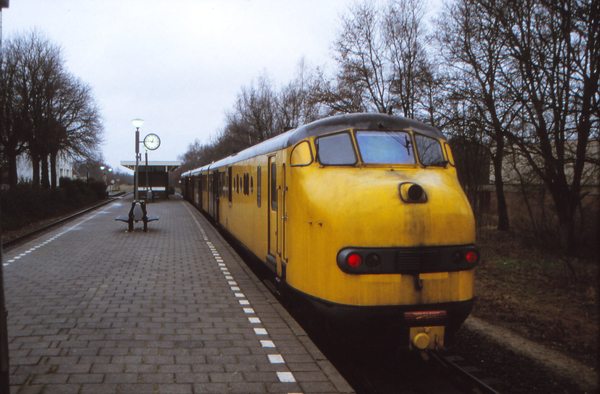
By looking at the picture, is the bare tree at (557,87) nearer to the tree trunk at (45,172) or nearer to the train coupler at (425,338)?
the train coupler at (425,338)

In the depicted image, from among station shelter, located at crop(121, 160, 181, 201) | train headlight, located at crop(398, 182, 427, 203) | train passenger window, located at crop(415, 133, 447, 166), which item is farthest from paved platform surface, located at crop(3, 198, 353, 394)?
station shelter, located at crop(121, 160, 181, 201)

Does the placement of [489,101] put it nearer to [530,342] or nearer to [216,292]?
[530,342]

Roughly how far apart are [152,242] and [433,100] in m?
10.5

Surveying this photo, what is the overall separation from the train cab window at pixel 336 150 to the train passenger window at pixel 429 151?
92cm

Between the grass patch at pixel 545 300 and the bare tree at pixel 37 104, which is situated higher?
the bare tree at pixel 37 104

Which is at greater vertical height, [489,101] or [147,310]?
[489,101]

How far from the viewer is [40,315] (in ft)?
21.0

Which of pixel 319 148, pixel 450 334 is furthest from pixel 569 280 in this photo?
pixel 319 148

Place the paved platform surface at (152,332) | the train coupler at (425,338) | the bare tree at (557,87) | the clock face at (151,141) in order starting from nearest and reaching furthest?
the paved platform surface at (152,332)
the train coupler at (425,338)
the bare tree at (557,87)
the clock face at (151,141)

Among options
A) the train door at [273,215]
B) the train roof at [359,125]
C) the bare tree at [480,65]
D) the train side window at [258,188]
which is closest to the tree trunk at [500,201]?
the bare tree at [480,65]

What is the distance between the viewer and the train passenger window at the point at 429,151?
6238 millimetres

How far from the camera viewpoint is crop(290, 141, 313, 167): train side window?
6180 millimetres

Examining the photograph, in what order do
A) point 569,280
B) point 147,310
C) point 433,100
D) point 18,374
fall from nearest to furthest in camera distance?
point 18,374, point 147,310, point 569,280, point 433,100

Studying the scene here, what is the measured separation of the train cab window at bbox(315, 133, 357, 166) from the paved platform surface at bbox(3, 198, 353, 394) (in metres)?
2.11
